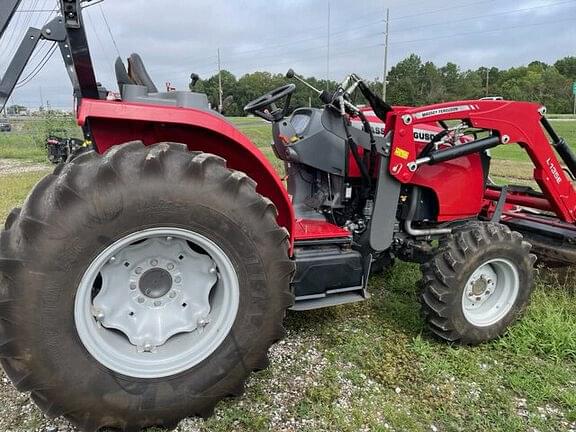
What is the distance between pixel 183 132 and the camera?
247 cm

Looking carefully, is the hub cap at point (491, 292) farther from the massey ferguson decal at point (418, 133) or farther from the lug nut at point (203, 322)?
the lug nut at point (203, 322)

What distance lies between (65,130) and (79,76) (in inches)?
594

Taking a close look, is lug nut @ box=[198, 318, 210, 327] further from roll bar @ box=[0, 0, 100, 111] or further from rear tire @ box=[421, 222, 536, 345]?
rear tire @ box=[421, 222, 536, 345]

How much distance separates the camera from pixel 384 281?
427cm

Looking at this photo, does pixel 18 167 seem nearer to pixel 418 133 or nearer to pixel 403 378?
pixel 418 133

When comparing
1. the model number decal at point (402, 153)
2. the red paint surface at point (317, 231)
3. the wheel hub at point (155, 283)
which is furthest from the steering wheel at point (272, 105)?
the wheel hub at point (155, 283)

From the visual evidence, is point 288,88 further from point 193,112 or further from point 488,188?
point 488,188

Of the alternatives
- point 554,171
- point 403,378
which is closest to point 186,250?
point 403,378

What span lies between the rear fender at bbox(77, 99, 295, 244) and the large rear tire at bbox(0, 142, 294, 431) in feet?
0.60

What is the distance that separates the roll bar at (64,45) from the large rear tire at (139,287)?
1.88ft

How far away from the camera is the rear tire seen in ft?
10.1

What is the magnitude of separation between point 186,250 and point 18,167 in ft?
43.2

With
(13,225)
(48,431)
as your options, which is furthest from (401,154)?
(48,431)

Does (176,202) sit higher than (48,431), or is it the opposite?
(176,202)
